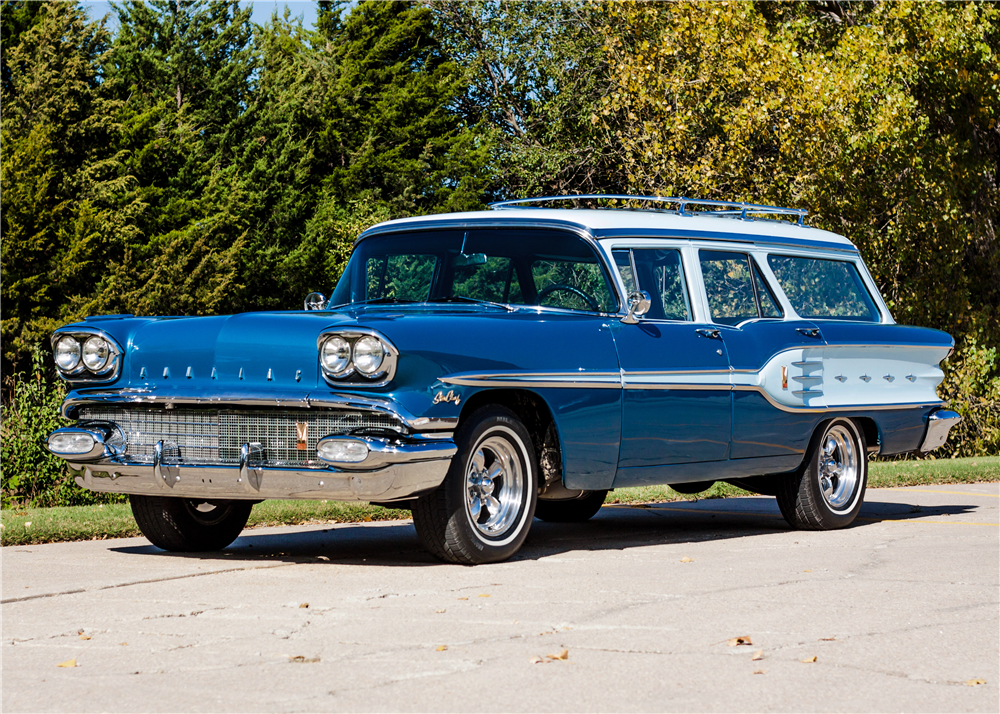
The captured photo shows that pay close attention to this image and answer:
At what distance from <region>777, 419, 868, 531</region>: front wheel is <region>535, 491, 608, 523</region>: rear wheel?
1429 mm

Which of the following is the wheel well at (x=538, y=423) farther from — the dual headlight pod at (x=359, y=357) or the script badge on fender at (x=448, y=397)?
the dual headlight pod at (x=359, y=357)

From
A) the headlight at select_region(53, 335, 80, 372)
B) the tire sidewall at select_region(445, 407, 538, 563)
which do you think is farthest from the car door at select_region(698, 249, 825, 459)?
the headlight at select_region(53, 335, 80, 372)

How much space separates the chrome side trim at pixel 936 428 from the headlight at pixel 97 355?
652 centimetres

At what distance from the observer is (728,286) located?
9430mm

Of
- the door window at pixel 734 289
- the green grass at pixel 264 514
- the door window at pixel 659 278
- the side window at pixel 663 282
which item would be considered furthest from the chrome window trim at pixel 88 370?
the door window at pixel 734 289

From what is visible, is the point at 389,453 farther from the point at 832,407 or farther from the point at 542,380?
the point at 832,407

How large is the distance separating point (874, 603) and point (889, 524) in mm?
4038

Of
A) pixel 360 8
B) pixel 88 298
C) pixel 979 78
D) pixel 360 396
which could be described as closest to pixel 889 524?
pixel 360 396

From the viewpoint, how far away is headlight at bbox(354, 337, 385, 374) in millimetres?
6801

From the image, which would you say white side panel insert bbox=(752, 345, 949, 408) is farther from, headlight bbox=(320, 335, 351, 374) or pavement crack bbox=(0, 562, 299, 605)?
pavement crack bbox=(0, 562, 299, 605)

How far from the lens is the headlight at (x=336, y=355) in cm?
685

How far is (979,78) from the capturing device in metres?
21.2

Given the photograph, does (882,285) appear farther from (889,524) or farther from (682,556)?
(682,556)

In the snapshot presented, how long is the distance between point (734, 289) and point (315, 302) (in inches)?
118
